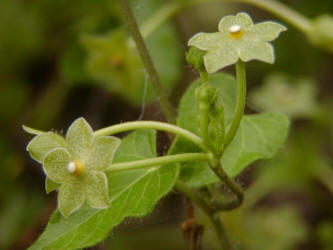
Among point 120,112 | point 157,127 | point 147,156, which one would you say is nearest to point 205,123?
point 157,127

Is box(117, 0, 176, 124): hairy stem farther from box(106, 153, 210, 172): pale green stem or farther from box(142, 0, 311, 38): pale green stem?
box(142, 0, 311, 38): pale green stem

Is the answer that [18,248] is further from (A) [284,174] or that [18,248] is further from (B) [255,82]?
(B) [255,82]

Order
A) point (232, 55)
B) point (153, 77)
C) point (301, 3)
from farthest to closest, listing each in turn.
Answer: point (301, 3) → point (153, 77) → point (232, 55)

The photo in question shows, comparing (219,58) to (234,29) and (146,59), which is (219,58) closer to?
(234,29)

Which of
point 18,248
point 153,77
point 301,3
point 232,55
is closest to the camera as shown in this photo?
point 232,55

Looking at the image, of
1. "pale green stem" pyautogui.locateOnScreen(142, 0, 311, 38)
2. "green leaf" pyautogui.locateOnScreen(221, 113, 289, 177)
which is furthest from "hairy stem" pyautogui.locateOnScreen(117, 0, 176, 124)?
"pale green stem" pyautogui.locateOnScreen(142, 0, 311, 38)

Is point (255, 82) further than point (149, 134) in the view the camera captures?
Yes

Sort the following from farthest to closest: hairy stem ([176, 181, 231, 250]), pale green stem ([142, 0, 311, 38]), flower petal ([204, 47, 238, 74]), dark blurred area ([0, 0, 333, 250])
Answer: dark blurred area ([0, 0, 333, 250]), pale green stem ([142, 0, 311, 38]), hairy stem ([176, 181, 231, 250]), flower petal ([204, 47, 238, 74])

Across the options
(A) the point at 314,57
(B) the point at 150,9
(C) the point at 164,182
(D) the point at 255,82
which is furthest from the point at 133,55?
(A) the point at 314,57
